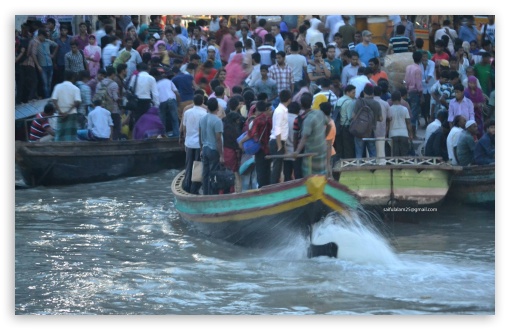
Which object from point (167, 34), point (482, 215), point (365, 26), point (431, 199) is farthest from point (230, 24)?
point (482, 215)

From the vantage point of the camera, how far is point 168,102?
11531 mm

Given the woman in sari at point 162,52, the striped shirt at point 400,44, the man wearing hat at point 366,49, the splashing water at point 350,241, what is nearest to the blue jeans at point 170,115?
the woman in sari at point 162,52

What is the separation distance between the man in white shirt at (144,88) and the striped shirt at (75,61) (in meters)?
0.90

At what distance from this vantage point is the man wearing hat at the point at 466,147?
9.51 m

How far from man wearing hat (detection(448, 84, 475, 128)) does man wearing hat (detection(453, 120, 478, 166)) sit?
0.07 metres

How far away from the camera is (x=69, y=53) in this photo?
10.1 meters

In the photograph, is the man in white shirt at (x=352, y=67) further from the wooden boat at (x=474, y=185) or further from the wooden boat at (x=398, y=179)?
the wooden boat at (x=474, y=185)

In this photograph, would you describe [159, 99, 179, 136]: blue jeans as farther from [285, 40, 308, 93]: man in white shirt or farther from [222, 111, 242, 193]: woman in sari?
[222, 111, 242, 193]: woman in sari

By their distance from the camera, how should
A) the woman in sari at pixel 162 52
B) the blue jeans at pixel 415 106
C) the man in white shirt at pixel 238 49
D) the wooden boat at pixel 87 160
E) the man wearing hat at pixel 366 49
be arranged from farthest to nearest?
1. the woman in sari at pixel 162 52
2. the man in white shirt at pixel 238 49
3. the wooden boat at pixel 87 160
4. the man wearing hat at pixel 366 49
5. the blue jeans at pixel 415 106

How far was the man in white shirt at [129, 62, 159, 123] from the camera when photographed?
11.3 m

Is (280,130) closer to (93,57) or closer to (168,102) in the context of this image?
(93,57)

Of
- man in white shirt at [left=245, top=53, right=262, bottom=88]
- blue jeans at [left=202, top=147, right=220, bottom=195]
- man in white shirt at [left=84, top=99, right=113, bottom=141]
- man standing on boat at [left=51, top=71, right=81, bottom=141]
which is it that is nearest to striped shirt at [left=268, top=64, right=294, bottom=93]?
man in white shirt at [left=245, top=53, right=262, bottom=88]

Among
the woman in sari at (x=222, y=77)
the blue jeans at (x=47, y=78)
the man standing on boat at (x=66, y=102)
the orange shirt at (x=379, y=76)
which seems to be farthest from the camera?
the woman in sari at (x=222, y=77)

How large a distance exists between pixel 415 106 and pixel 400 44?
54 centimetres
